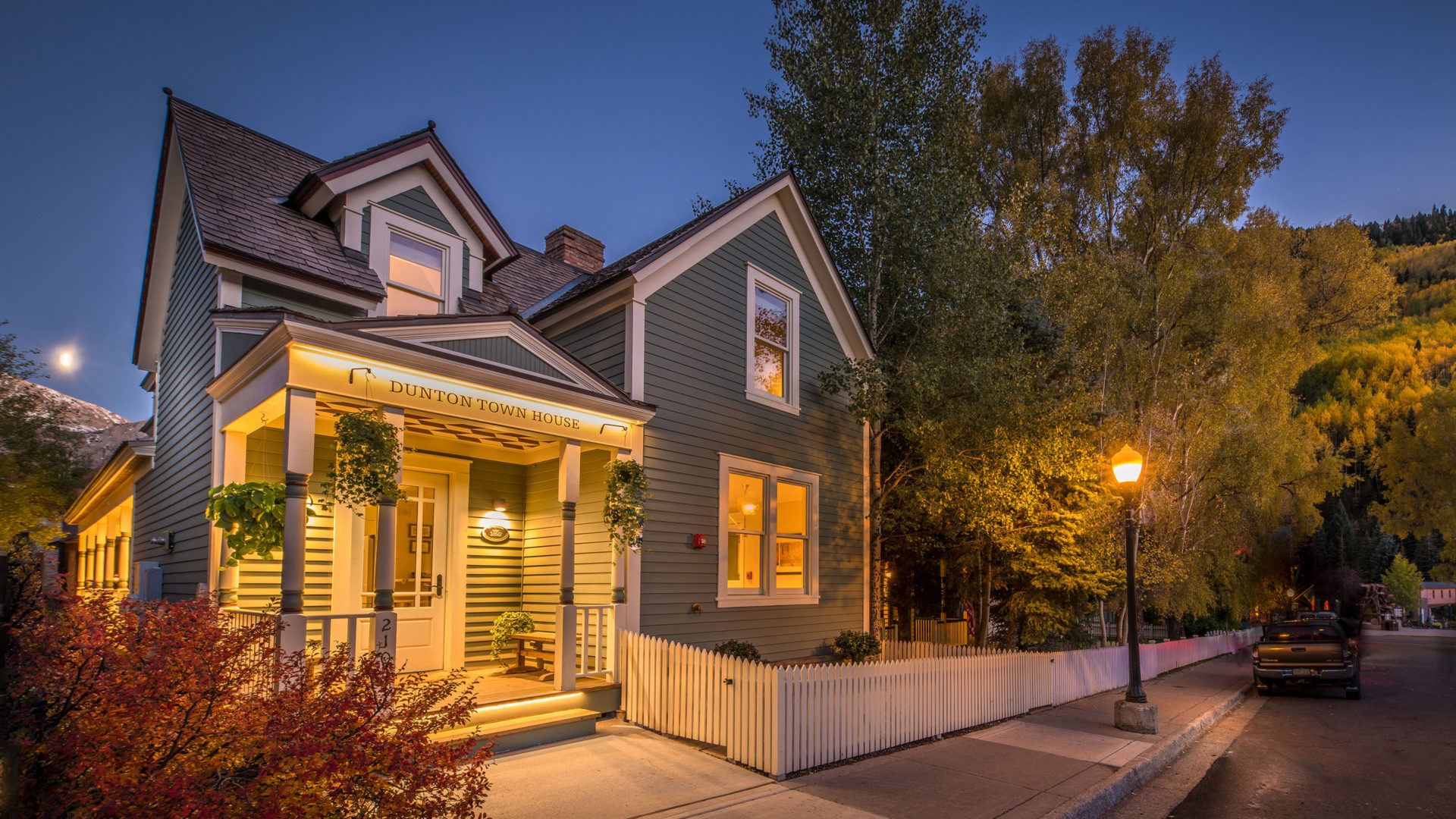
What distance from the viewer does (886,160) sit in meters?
16.4

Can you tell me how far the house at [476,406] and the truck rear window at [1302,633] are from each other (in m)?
9.31

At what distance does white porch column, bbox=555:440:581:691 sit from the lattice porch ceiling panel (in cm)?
42

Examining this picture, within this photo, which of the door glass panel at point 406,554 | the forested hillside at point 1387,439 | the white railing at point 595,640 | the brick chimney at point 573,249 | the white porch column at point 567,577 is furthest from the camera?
the forested hillside at point 1387,439

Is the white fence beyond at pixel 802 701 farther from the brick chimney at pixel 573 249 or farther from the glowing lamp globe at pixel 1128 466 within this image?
the brick chimney at pixel 573 249

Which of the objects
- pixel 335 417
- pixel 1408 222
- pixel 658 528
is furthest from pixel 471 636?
pixel 1408 222

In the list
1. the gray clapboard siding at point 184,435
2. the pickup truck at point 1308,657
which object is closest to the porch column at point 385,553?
the gray clapboard siding at point 184,435

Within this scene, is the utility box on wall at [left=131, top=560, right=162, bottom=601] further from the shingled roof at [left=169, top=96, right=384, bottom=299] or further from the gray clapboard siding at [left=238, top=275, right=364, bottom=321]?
the shingled roof at [left=169, top=96, right=384, bottom=299]

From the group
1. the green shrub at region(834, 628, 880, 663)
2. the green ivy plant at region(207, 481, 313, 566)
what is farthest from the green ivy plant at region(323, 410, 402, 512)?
the green shrub at region(834, 628, 880, 663)

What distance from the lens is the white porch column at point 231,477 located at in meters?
7.95

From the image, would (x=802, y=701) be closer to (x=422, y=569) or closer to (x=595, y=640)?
(x=595, y=640)

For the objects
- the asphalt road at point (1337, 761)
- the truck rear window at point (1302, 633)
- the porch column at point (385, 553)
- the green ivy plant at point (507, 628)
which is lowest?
the asphalt road at point (1337, 761)

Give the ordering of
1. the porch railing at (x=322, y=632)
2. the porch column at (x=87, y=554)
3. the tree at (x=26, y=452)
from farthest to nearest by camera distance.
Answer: the tree at (x=26, y=452) → the porch column at (x=87, y=554) → the porch railing at (x=322, y=632)

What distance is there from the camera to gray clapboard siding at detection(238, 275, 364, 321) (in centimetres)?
921

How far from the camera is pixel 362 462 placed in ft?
23.5
